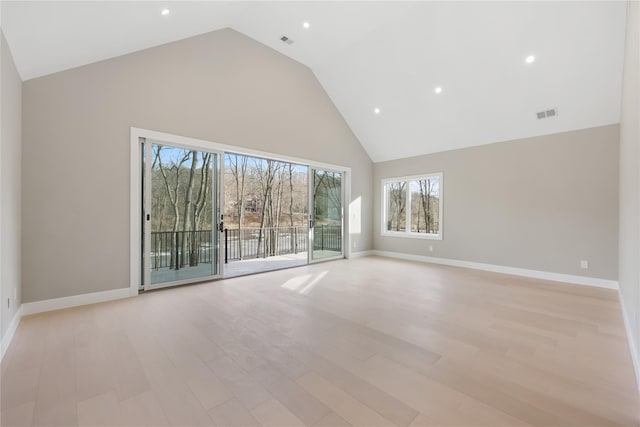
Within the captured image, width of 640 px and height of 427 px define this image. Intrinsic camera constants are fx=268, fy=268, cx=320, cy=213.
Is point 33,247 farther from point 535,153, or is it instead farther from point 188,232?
point 535,153

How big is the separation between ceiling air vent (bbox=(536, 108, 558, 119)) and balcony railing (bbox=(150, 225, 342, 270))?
4.39 metres

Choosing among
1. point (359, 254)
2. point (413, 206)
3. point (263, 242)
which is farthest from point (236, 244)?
point (413, 206)

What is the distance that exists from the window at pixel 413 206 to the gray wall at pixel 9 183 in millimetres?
6568

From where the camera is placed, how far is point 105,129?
3381 millimetres

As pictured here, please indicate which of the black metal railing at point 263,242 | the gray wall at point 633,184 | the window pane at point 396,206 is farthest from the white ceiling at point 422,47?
the black metal railing at point 263,242

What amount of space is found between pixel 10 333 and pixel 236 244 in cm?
532

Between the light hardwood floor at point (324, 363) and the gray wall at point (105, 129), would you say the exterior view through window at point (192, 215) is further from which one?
the light hardwood floor at point (324, 363)

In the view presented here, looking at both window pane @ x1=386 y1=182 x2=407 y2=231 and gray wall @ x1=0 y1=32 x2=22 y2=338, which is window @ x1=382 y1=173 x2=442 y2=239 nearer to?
window pane @ x1=386 y1=182 x2=407 y2=231

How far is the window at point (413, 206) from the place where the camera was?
20.7 feet

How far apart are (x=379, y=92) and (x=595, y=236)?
447 cm

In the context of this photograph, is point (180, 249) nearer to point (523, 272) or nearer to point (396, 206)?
point (396, 206)

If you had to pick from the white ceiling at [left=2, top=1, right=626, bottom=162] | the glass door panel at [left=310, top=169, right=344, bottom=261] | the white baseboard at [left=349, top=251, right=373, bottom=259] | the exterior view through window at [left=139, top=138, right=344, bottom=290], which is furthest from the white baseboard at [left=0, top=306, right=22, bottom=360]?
the white baseboard at [left=349, top=251, right=373, bottom=259]

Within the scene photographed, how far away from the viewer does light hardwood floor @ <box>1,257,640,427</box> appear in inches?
58.1

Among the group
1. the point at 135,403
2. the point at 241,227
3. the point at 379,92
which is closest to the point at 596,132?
the point at 379,92
